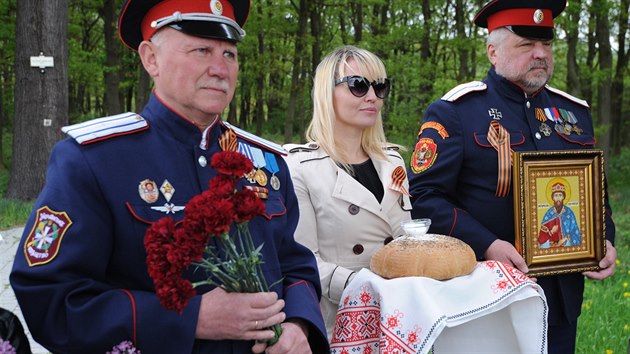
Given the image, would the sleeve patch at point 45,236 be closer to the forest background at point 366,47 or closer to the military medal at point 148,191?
the military medal at point 148,191

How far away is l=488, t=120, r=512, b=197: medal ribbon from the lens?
3412 mm

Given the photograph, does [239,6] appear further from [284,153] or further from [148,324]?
[148,324]

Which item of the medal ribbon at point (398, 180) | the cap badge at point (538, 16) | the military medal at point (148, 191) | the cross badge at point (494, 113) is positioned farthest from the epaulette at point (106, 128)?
the cap badge at point (538, 16)

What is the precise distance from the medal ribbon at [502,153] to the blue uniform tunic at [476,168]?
0.07 feet

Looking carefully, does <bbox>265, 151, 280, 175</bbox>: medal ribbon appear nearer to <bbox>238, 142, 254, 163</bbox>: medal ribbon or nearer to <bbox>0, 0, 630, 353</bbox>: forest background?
<bbox>238, 142, 254, 163</bbox>: medal ribbon

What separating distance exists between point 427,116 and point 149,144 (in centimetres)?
174

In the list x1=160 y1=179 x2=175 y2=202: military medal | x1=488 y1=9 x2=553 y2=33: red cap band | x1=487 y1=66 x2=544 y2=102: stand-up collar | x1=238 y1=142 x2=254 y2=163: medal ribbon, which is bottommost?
x1=160 y1=179 x2=175 y2=202: military medal

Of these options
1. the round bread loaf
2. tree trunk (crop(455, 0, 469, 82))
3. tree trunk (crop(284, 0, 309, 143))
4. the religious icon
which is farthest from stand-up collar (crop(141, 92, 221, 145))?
tree trunk (crop(284, 0, 309, 143))

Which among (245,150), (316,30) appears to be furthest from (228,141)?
(316,30)

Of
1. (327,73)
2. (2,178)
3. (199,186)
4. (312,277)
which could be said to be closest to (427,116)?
(327,73)

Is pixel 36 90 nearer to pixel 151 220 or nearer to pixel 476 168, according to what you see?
pixel 476 168

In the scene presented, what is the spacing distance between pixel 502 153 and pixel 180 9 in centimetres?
184

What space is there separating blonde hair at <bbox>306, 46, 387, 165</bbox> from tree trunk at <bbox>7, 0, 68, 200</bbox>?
9.24 metres

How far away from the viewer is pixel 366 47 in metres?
16.4
